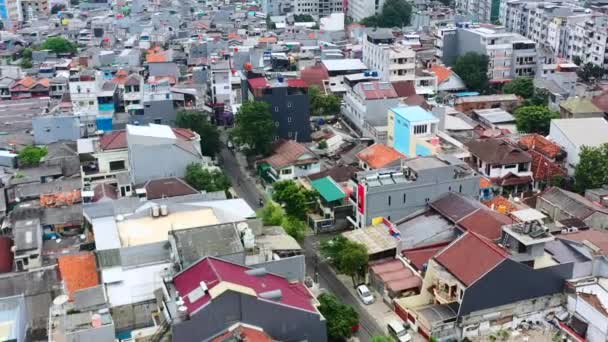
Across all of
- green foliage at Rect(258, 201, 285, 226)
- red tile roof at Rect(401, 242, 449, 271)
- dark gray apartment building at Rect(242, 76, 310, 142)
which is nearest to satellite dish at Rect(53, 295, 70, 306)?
green foliage at Rect(258, 201, 285, 226)

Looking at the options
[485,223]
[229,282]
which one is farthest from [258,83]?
[229,282]

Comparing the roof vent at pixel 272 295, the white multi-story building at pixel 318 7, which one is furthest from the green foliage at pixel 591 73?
the white multi-story building at pixel 318 7

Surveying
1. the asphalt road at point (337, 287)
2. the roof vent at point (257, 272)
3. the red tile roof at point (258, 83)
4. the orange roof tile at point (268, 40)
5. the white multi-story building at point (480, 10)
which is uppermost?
the white multi-story building at point (480, 10)

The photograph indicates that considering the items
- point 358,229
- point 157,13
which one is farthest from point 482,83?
point 157,13

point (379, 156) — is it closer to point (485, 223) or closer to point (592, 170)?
point (485, 223)

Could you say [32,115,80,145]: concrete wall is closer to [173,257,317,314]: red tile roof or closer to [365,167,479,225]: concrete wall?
[365,167,479,225]: concrete wall

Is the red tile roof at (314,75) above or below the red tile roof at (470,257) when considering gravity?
above

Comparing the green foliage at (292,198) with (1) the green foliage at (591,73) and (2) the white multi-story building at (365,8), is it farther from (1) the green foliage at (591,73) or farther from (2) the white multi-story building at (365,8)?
(2) the white multi-story building at (365,8)
